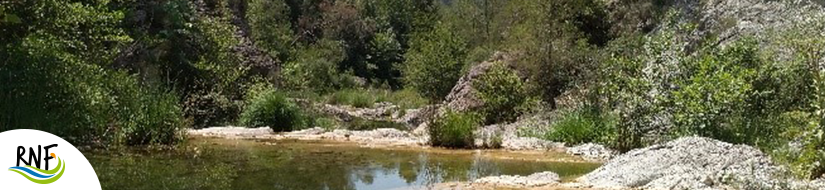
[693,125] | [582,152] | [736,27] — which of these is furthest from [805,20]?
[736,27]

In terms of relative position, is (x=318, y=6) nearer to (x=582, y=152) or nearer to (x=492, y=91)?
(x=492, y=91)

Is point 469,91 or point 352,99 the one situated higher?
point 352,99

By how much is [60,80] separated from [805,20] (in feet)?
35.9

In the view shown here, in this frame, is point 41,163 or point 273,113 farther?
point 273,113

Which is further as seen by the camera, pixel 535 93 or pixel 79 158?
pixel 535 93

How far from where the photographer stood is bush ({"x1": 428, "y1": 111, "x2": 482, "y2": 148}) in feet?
47.5

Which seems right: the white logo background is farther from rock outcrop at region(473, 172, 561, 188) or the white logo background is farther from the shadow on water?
rock outcrop at region(473, 172, 561, 188)

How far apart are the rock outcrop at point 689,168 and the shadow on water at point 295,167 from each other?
0.78 meters

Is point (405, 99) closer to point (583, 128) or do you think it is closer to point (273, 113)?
point (273, 113)

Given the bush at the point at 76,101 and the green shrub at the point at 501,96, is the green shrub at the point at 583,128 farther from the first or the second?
the bush at the point at 76,101

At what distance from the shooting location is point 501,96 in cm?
2386

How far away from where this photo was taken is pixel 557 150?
48.0ft

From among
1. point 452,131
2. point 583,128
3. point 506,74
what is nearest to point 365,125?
point 506,74

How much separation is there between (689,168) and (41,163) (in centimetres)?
774
